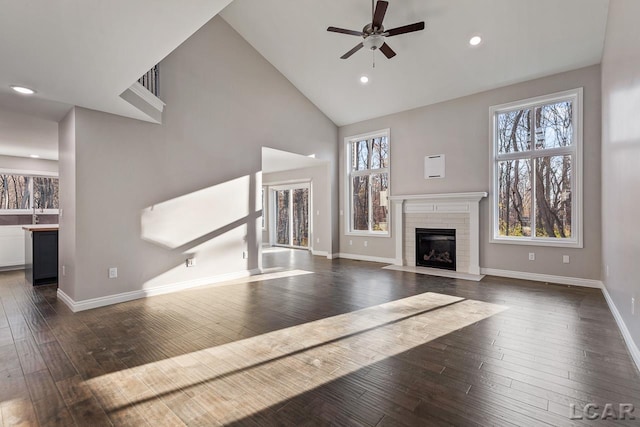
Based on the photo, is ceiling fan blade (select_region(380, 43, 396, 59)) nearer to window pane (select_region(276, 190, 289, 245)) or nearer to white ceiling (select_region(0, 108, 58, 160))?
white ceiling (select_region(0, 108, 58, 160))

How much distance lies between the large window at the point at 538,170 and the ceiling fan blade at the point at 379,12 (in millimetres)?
3109

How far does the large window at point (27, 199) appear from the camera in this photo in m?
6.49

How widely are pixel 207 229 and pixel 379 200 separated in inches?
161

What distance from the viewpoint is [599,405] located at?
72.5 inches

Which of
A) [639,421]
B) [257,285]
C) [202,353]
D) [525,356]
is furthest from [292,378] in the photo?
[257,285]

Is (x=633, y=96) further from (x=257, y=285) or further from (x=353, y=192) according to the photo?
(x=353, y=192)

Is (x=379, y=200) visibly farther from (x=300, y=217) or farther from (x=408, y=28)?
(x=408, y=28)

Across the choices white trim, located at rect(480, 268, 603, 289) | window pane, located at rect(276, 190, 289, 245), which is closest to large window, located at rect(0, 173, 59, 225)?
window pane, located at rect(276, 190, 289, 245)

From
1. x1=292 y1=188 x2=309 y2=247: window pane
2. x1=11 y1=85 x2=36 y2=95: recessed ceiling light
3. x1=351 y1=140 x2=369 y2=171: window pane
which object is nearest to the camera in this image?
x1=11 y1=85 x2=36 y2=95: recessed ceiling light

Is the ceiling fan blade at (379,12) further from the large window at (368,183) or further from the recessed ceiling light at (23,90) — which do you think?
the recessed ceiling light at (23,90)

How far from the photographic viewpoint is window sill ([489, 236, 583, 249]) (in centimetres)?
479

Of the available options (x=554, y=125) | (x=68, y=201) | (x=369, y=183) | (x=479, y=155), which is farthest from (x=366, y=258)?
(x=68, y=201)

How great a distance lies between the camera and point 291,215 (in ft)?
33.3

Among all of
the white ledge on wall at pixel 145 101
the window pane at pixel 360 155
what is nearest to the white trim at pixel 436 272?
the window pane at pixel 360 155
